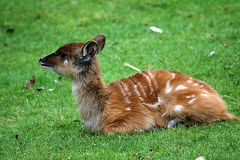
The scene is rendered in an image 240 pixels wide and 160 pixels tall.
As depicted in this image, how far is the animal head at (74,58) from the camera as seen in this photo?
29.7ft

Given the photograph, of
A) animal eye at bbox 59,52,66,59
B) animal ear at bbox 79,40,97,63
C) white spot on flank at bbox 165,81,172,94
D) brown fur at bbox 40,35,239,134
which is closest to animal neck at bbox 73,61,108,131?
brown fur at bbox 40,35,239,134

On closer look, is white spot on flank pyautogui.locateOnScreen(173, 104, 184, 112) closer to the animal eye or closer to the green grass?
the green grass

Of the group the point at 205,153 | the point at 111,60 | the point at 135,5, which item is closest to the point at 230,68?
the point at 111,60

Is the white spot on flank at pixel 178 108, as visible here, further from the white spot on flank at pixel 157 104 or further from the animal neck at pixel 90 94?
the animal neck at pixel 90 94

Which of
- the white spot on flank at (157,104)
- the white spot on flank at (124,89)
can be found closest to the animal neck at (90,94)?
the white spot on flank at (124,89)

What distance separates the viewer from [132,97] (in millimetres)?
8984

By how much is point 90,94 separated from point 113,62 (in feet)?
13.4

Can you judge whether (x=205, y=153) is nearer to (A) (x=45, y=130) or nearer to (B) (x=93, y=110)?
(B) (x=93, y=110)

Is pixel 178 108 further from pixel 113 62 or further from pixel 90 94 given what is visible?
pixel 113 62

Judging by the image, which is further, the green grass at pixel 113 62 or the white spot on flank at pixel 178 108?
the white spot on flank at pixel 178 108

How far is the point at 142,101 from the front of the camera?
8.95 metres

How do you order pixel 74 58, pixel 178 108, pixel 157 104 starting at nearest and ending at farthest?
pixel 178 108
pixel 157 104
pixel 74 58

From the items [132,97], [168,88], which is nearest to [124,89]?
[132,97]

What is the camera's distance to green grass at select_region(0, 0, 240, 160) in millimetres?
8125
